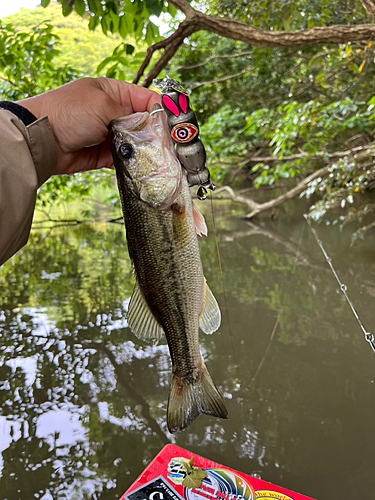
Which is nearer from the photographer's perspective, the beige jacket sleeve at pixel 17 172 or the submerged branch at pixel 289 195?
the beige jacket sleeve at pixel 17 172

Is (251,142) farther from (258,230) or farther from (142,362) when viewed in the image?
(142,362)

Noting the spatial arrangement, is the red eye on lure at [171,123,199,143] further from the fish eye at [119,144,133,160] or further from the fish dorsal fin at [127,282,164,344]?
the fish dorsal fin at [127,282,164,344]

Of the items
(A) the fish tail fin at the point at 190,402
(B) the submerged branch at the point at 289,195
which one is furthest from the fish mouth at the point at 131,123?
(B) the submerged branch at the point at 289,195

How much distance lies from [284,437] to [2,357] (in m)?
2.73

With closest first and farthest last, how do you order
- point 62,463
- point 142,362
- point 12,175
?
point 12,175, point 62,463, point 142,362

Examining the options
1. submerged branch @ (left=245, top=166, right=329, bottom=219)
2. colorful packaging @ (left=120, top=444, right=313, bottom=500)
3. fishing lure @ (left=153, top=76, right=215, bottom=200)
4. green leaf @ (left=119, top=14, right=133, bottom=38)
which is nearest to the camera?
fishing lure @ (left=153, top=76, right=215, bottom=200)

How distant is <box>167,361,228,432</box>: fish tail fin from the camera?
4.30 feet

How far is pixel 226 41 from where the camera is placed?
9.20 metres

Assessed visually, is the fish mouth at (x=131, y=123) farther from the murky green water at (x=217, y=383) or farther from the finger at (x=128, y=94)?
the murky green water at (x=217, y=383)

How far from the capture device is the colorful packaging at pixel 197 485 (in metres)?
1.91

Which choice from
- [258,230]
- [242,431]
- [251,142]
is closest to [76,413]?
[242,431]

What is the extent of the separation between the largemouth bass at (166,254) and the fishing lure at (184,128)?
0.23 feet

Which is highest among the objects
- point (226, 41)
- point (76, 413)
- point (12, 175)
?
point (226, 41)

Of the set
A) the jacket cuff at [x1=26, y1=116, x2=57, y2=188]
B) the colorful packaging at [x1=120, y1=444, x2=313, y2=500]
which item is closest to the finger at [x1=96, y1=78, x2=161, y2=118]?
the jacket cuff at [x1=26, y1=116, x2=57, y2=188]
